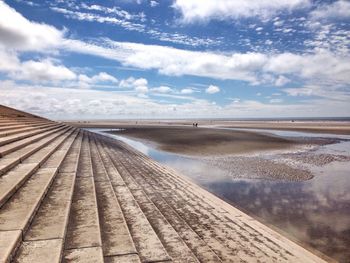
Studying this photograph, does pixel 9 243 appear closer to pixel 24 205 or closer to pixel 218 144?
pixel 24 205

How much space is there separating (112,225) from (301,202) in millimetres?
6991

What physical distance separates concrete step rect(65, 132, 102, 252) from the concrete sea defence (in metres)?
0.01

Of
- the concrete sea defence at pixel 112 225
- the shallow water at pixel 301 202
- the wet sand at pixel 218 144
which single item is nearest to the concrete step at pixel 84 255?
the concrete sea defence at pixel 112 225

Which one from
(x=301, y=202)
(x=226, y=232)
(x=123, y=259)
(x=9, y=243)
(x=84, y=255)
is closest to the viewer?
(x=9, y=243)

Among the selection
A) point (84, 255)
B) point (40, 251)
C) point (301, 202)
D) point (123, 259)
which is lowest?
point (301, 202)

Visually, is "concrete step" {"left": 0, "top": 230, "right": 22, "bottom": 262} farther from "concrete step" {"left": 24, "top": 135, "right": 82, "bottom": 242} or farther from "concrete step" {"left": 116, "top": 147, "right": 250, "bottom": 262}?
"concrete step" {"left": 116, "top": 147, "right": 250, "bottom": 262}

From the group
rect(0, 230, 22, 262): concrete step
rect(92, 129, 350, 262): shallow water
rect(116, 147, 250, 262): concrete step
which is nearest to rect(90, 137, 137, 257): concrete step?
rect(0, 230, 22, 262): concrete step

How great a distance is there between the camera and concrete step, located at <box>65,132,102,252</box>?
4.19m

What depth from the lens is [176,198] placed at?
8.10 metres

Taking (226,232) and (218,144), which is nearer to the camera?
(226,232)

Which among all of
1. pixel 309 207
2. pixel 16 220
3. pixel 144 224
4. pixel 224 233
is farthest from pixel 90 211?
pixel 309 207

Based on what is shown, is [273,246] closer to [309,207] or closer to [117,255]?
[117,255]

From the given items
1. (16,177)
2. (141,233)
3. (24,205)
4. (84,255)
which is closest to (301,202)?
(141,233)

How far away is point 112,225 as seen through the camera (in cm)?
520
